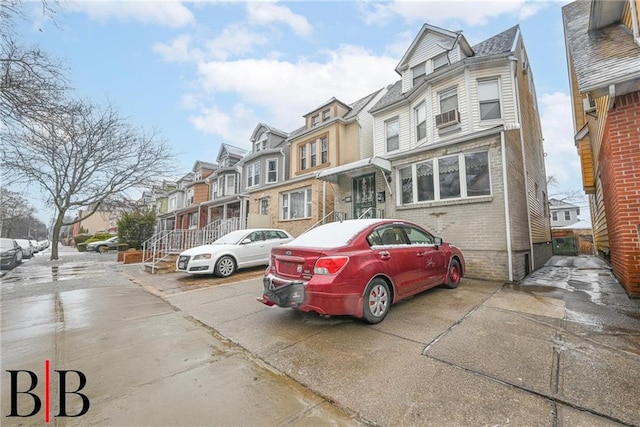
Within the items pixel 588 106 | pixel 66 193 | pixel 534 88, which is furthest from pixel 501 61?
pixel 66 193

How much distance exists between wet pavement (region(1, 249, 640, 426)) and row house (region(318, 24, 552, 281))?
253 centimetres

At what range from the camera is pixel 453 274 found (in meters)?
6.21

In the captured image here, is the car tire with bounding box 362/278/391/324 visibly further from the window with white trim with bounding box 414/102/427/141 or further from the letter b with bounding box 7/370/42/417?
the window with white trim with bounding box 414/102/427/141

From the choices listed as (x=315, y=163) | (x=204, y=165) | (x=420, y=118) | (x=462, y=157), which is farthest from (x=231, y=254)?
(x=204, y=165)

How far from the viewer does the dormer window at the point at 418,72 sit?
12406 mm

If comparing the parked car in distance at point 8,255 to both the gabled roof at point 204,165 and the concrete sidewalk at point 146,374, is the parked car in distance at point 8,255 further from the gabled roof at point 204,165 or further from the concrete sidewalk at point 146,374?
the gabled roof at point 204,165

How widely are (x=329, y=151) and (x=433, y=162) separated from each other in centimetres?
782

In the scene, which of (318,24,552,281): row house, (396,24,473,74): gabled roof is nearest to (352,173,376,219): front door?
(318,24,552,281): row house

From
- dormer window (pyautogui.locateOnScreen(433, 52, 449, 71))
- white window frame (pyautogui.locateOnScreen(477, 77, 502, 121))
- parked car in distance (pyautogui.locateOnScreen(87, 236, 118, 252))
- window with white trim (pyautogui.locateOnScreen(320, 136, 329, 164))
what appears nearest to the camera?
white window frame (pyautogui.locateOnScreen(477, 77, 502, 121))

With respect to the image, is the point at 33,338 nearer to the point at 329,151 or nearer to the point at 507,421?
the point at 507,421

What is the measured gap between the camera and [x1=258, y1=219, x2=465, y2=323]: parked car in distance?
3.66 m

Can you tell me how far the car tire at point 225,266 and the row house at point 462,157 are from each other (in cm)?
517

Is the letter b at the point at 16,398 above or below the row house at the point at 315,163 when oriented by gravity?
below

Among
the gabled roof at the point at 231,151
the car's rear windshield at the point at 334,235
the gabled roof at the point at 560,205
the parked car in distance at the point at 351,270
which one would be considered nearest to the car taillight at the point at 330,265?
the parked car in distance at the point at 351,270
